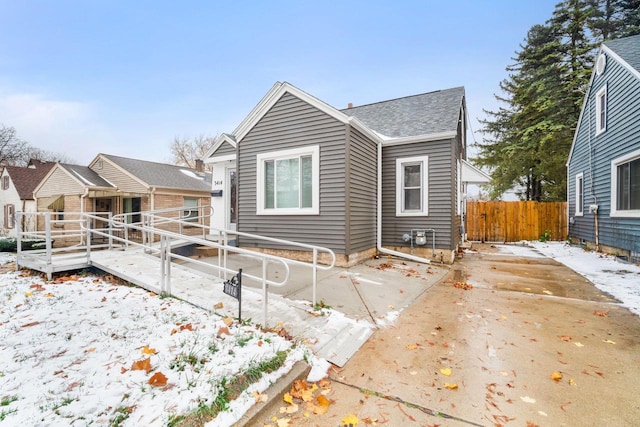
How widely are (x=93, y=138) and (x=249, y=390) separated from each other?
39.2 m

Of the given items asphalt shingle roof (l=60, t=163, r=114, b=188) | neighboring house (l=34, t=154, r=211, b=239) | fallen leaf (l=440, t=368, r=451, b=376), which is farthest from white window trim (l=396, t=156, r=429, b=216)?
asphalt shingle roof (l=60, t=163, r=114, b=188)

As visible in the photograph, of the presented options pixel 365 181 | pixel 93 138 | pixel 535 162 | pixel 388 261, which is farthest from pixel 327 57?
pixel 93 138

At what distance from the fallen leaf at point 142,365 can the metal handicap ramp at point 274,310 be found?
120 cm

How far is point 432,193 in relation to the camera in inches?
330

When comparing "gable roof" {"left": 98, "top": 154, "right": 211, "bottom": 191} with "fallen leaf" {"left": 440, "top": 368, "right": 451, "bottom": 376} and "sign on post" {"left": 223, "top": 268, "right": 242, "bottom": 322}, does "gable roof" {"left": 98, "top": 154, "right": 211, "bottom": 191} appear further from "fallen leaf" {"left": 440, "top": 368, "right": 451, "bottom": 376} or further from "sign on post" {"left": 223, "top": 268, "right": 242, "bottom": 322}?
"fallen leaf" {"left": 440, "top": 368, "right": 451, "bottom": 376}

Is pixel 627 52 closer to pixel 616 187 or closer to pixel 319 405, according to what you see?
pixel 616 187

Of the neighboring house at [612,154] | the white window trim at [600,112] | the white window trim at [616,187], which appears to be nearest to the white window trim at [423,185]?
the neighboring house at [612,154]

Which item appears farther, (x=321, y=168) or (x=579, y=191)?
(x=579, y=191)

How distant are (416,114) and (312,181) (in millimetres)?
4932

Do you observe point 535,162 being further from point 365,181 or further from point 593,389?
point 593,389

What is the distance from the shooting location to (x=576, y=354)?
305cm

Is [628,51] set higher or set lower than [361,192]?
higher

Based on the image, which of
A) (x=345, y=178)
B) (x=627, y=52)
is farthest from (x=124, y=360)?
(x=627, y=52)

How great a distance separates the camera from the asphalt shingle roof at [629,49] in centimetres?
801
